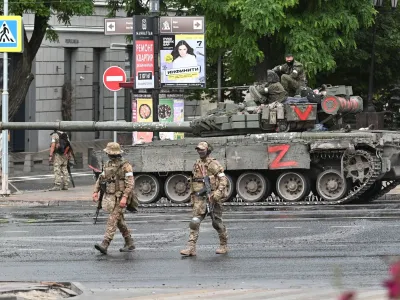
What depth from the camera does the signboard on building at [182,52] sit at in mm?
28719

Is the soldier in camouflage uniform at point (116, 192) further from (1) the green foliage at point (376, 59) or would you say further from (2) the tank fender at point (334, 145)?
(1) the green foliage at point (376, 59)

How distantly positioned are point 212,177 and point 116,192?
4.48 ft

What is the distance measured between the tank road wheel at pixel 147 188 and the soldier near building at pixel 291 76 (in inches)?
140

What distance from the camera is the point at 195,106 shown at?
51938mm

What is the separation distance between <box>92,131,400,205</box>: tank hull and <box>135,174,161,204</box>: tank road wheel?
3 cm

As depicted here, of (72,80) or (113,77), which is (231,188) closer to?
(113,77)

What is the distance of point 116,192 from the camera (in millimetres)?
15609

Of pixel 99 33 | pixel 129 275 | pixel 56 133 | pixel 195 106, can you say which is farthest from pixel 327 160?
pixel 195 106

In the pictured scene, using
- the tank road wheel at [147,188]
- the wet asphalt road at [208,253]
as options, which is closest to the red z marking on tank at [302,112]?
the tank road wheel at [147,188]

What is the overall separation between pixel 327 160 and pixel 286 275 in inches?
439

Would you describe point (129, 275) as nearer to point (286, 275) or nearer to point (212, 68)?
point (286, 275)

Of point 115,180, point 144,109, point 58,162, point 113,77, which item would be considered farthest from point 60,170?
point 115,180

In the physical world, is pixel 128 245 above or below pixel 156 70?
below

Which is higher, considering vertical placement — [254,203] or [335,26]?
[335,26]
